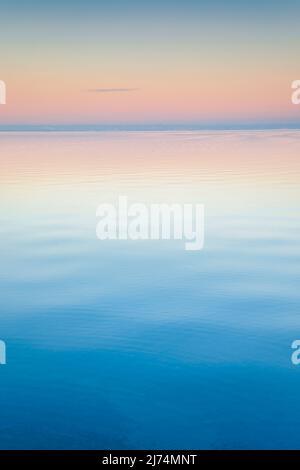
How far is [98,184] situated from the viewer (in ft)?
52.0

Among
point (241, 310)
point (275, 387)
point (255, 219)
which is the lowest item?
point (275, 387)

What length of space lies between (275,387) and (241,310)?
167cm

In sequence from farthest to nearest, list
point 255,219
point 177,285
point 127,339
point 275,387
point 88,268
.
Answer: point 255,219, point 88,268, point 177,285, point 127,339, point 275,387

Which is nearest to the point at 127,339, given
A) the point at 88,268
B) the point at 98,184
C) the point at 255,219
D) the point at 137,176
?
the point at 88,268

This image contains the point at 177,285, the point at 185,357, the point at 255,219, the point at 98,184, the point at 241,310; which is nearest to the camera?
the point at 185,357

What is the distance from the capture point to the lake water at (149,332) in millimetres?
4812

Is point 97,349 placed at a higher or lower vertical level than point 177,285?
lower

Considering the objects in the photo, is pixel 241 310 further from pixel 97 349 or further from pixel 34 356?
pixel 34 356

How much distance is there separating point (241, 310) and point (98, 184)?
9.32 m

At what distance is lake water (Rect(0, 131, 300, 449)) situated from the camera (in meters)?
4.81

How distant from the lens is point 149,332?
6.52m

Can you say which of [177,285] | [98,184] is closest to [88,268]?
[177,285]

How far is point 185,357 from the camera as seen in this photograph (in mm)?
5934

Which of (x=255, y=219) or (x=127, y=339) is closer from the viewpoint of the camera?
(x=127, y=339)
